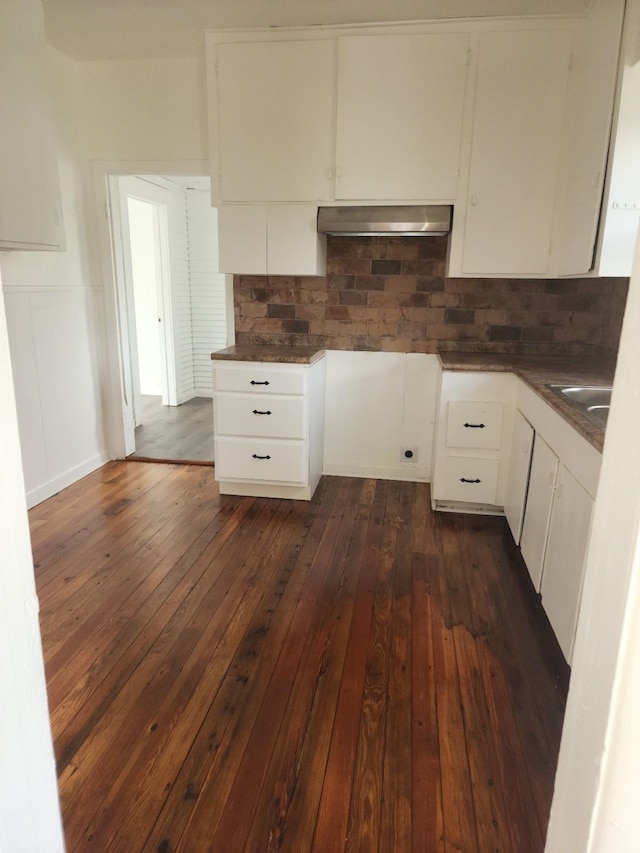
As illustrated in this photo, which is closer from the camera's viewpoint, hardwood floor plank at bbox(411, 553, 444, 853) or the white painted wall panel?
hardwood floor plank at bbox(411, 553, 444, 853)

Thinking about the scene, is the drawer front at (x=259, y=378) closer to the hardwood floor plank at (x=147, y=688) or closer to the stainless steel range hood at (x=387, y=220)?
the stainless steel range hood at (x=387, y=220)

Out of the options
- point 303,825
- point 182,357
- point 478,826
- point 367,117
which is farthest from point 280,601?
point 182,357

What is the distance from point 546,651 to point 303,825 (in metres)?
1.11

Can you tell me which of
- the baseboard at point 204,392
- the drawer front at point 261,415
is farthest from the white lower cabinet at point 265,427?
the baseboard at point 204,392

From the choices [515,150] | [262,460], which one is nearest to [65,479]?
[262,460]

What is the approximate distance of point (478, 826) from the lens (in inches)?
53.6

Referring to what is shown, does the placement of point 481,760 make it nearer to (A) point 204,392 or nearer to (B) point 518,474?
(B) point 518,474

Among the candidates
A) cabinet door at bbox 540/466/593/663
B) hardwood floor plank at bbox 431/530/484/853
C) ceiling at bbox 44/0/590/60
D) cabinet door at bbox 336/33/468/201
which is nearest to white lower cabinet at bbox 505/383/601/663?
cabinet door at bbox 540/466/593/663

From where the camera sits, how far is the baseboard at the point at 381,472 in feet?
12.2

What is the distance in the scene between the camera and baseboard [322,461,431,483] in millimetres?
3730

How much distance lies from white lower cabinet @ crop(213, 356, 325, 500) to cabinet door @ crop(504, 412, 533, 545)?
1.16 metres

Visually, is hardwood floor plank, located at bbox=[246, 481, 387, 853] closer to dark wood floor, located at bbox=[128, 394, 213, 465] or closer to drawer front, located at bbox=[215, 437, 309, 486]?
drawer front, located at bbox=[215, 437, 309, 486]

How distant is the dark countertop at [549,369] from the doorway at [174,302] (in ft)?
8.06

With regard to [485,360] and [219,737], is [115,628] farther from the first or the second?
[485,360]
